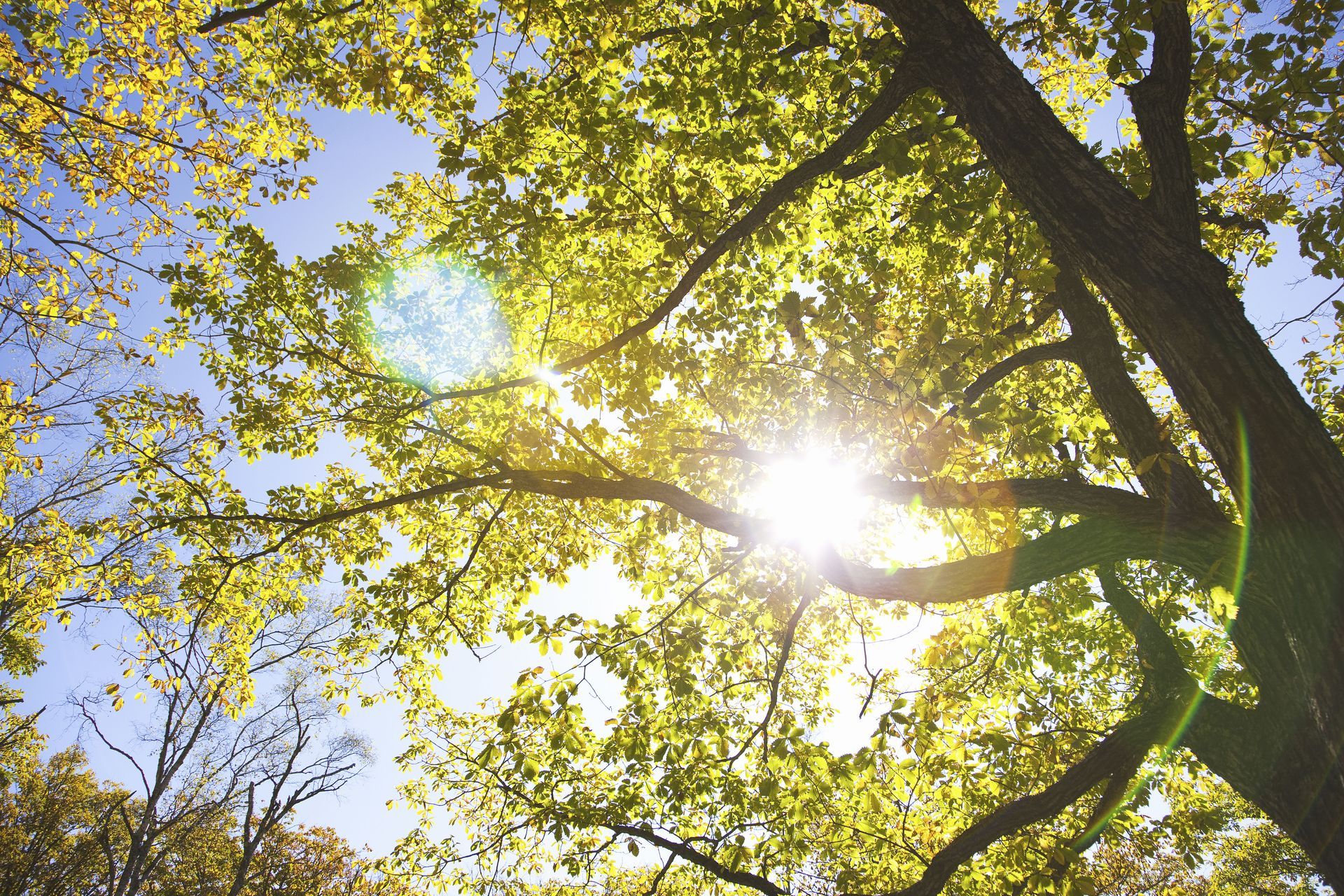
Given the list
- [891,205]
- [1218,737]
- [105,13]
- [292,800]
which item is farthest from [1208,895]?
[105,13]

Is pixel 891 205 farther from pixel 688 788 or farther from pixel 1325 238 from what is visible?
pixel 688 788

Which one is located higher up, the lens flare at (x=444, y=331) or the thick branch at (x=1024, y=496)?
the lens flare at (x=444, y=331)

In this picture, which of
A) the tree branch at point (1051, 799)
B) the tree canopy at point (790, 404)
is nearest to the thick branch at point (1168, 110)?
the tree canopy at point (790, 404)

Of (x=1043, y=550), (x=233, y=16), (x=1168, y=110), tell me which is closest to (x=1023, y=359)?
(x=1168, y=110)

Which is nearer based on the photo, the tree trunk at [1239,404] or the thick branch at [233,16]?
the tree trunk at [1239,404]

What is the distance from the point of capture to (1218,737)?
12.9ft

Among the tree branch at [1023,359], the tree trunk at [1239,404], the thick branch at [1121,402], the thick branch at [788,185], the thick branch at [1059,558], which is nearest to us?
the tree trunk at [1239,404]

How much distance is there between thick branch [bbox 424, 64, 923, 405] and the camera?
3.82m

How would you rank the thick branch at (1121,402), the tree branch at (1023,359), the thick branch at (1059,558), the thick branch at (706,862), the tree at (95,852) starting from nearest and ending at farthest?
the thick branch at (1059,558)
the thick branch at (1121,402)
the thick branch at (706,862)
the tree branch at (1023,359)
the tree at (95,852)

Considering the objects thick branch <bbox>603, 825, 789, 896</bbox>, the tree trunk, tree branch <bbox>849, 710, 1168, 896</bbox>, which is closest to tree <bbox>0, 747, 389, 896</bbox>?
thick branch <bbox>603, 825, 789, 896</bbox>

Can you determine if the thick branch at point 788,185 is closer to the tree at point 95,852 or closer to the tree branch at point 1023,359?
the tree branch at point 1023,359

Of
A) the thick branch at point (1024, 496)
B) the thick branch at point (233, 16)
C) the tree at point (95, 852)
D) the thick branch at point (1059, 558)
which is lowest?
the tree at point (95, 852)

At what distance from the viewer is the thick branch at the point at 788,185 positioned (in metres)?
3.82

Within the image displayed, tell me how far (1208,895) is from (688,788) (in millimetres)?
31968
